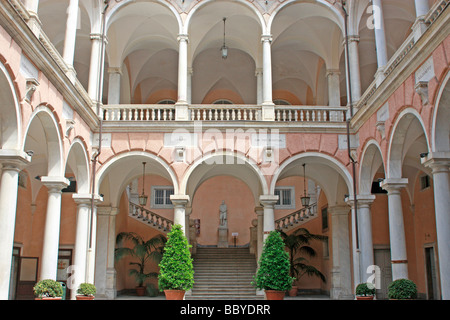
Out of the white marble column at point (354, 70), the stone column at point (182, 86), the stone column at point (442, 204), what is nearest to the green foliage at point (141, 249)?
the stone column at point (182, 86)

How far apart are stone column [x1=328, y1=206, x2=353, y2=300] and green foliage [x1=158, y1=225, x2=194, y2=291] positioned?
6.61m

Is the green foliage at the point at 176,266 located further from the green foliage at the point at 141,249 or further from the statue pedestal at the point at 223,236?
the statue pedestal at the point at 223,236

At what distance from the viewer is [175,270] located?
1429 centimetres

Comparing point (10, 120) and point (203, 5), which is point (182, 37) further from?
point (10, 120)

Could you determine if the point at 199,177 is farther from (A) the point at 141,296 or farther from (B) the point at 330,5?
(B) the point at 330,5

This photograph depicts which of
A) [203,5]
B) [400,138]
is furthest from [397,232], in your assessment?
[203,5]

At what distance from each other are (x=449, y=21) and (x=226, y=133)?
26.3 feet

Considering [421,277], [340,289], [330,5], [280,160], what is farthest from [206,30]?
[421,277]

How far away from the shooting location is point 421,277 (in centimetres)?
1836

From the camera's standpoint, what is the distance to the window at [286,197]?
26.9m

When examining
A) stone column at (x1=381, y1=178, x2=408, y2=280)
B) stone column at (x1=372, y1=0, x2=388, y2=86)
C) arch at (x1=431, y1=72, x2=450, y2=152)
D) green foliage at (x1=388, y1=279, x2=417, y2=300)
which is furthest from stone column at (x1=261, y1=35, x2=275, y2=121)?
green foliage at (x1=388, y1=279, x2=417, y2=300)

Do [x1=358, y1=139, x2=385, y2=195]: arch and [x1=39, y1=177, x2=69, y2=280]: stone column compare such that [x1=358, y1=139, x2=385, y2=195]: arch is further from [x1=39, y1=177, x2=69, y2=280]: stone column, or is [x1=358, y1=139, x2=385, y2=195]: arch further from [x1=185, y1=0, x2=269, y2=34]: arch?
[x1=39, y1=177, x2=69, y2=280]: stone column

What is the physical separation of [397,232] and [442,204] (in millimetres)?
2898

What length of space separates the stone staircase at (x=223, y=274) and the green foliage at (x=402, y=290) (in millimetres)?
6804
